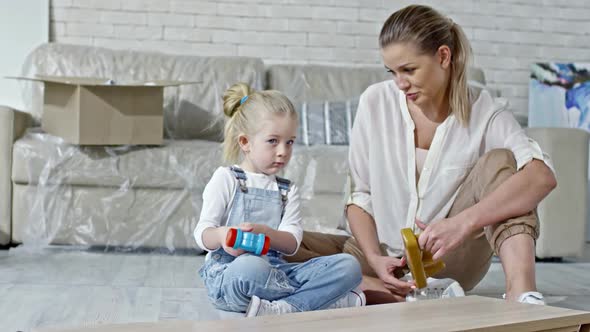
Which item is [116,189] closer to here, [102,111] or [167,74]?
[102,111]

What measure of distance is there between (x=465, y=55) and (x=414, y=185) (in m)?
0.32

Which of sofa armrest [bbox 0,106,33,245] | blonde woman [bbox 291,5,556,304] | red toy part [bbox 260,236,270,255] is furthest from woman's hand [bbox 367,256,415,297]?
sofa armrest [bbox 0,106,33,245]

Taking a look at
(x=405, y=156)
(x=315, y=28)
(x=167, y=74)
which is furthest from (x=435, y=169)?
(x=315, y=28)

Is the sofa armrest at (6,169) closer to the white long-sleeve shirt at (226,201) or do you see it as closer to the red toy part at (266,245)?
the white long-sleeve shirt at (226,201)

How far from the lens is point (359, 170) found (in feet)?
6.27

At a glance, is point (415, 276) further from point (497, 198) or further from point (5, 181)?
point (5, 181)

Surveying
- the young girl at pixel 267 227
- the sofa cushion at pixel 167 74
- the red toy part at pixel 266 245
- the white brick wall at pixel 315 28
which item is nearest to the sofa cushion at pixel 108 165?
the sofa cushion at pixel 167 74

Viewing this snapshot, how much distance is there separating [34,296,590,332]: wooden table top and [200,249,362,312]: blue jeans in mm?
425

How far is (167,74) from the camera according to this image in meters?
3.46

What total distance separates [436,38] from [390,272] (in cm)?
53

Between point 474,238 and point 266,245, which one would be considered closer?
point 266,245

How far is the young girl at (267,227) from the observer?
5.40 feet

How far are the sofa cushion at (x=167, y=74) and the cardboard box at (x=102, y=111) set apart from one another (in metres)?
0.42

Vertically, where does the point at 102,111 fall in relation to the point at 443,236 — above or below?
above
